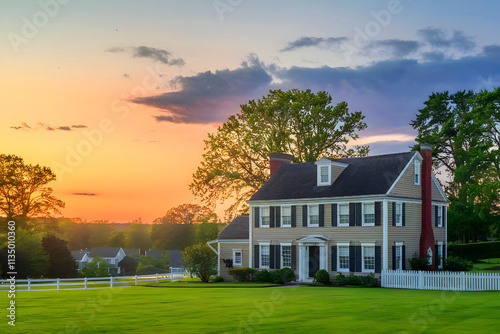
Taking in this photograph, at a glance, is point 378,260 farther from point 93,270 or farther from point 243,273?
point 93,270

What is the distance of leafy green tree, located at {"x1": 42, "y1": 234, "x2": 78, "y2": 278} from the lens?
69.0m

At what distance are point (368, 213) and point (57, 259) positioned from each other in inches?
1734

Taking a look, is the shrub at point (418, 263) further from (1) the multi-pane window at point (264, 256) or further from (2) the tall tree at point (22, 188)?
(2) the tall tree at point (22, 188)

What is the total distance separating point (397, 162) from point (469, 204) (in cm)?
2747

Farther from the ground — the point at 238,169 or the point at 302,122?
the point at 302,122

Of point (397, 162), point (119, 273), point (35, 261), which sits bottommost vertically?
point (119, 273)

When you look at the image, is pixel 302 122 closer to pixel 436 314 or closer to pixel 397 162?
pixel 397 162

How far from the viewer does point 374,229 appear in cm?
3838

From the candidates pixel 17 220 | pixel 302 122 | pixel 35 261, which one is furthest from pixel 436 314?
pixel 17 220

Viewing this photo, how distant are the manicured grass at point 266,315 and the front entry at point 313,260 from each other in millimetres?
14836

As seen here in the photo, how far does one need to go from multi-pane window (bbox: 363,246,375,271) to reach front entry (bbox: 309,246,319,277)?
3.76m

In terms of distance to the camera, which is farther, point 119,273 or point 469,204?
point 119,273

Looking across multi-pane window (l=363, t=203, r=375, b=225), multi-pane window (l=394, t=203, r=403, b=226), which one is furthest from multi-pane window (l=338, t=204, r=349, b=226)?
multi-pane window (l=394, t=203, r=403, b=226)

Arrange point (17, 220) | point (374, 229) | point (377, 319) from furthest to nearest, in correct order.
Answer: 1. point (17, 220)
2. point (374, 229)
3. point (377, 319)
